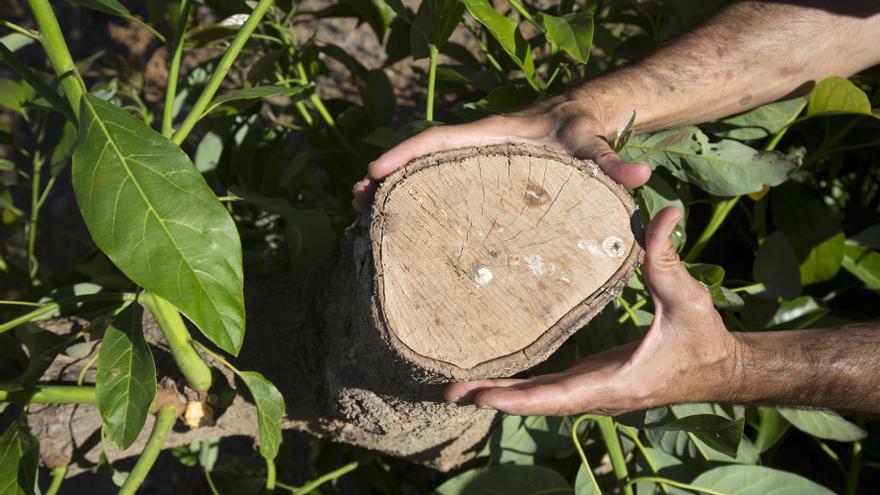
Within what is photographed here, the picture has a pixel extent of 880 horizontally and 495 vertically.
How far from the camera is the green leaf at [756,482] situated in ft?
4.32

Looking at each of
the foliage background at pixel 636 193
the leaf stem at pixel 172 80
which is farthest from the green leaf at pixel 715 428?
the leaf stem at pixel 172 80

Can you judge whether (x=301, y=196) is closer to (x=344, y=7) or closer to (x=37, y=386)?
(x=344, y=7)

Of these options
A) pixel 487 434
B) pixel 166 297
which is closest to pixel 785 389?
pixel 487 434

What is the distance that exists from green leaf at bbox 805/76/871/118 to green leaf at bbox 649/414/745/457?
0.60 m

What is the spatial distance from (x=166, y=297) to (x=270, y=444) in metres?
0.42

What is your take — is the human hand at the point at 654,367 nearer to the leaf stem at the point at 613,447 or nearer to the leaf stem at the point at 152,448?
the leaf stem at the point at 613,447

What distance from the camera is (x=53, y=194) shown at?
2805 mm

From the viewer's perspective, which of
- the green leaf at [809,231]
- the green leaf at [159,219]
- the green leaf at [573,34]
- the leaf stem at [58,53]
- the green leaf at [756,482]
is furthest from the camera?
the green leaf at [809,231]

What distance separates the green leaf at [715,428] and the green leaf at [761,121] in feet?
2.03

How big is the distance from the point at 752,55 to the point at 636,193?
1.35 ft

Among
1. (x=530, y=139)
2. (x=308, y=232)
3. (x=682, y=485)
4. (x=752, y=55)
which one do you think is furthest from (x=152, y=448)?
(x=752, y=55)

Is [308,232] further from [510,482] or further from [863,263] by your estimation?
[863,263]

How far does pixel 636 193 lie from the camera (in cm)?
132

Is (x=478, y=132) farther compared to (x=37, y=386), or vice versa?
(x=37, y=386)
